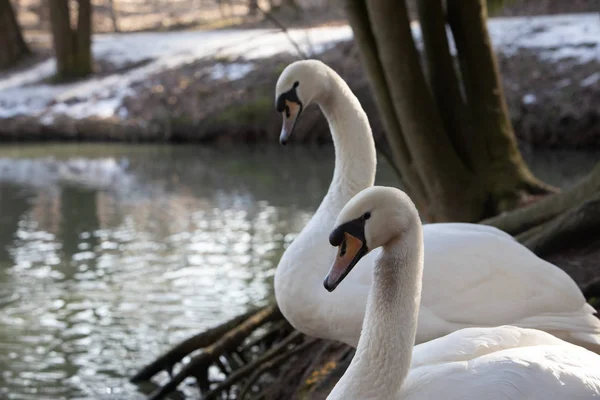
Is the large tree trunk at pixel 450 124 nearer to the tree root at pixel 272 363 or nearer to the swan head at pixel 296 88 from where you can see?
the tree root at pixel 272 363

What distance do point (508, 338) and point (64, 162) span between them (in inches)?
693

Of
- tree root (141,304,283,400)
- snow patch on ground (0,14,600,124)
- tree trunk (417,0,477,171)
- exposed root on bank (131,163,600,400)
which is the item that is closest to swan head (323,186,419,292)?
exposed root on bank (131,163,600,400)

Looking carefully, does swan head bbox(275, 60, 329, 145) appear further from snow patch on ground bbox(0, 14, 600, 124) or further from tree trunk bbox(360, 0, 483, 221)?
snow patch on ground bbox(0, 14, 600, 124)

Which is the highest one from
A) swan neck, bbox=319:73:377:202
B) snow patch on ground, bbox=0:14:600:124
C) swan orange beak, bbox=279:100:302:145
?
swan orange beak, bbox=279:100:302:145

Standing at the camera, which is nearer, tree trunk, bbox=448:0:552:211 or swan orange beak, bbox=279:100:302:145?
swan orange beak, bbox=279:100:302:145

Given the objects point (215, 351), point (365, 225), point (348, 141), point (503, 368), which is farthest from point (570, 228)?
point (365, 225)

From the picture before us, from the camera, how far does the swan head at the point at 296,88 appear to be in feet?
16.1

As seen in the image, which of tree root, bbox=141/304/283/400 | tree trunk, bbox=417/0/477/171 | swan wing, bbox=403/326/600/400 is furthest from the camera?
tree trunk, bbox=417/0/477/171

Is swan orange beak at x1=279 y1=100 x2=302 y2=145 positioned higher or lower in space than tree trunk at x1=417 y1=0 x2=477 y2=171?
higher

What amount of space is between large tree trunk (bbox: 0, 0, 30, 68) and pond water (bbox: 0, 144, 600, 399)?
11.2 meters

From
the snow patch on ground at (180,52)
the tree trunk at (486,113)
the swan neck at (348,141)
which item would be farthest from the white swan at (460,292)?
the snow patch on ground at (180,52)

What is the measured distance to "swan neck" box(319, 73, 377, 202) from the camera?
201 inches

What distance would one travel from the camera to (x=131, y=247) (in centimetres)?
1147

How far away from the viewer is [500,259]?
4.60m
